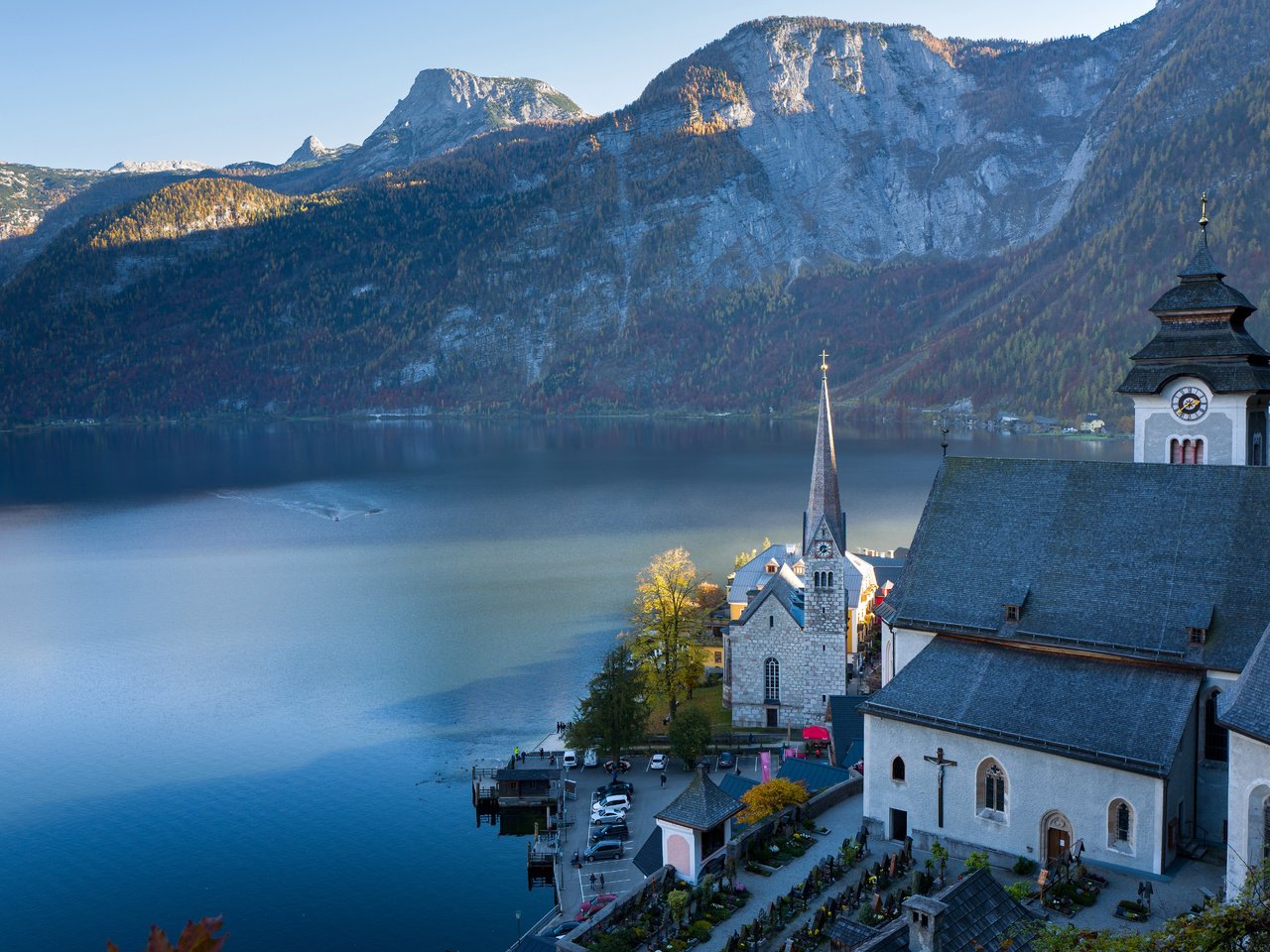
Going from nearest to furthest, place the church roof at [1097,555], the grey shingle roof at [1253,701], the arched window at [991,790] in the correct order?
1. the grey shingle roof at [1253,701]
2. the church roof at [1097,555]
3. the arched window at [991,790]

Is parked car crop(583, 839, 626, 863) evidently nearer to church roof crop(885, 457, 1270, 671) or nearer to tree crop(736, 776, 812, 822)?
tree crop(736, 776, 812, 822)

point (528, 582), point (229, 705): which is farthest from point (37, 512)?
point (229, 705)

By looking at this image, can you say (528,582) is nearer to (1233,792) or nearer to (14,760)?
(14,760)

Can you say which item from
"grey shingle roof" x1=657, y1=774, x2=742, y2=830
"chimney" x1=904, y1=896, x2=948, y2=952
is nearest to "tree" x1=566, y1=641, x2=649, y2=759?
"grey shingle roof" x1=657, y1=774, x2=742, y2=830

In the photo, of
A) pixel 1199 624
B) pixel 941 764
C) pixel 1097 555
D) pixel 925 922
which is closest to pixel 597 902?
pixel 941 764

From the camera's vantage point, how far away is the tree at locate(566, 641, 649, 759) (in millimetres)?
50688

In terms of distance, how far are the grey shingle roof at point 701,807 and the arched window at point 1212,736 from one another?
13433mm

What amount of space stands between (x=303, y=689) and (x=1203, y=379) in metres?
51.3

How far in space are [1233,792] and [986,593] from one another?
10112 millimetres

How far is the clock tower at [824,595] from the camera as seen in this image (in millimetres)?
52938

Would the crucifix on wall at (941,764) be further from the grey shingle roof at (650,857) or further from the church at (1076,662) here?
the grey shingle roof at (650,857)

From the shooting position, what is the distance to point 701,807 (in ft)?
115

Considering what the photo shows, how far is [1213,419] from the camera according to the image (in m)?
44.8

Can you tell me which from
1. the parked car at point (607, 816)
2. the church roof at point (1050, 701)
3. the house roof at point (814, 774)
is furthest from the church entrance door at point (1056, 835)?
the parked car at point (607, 816)
